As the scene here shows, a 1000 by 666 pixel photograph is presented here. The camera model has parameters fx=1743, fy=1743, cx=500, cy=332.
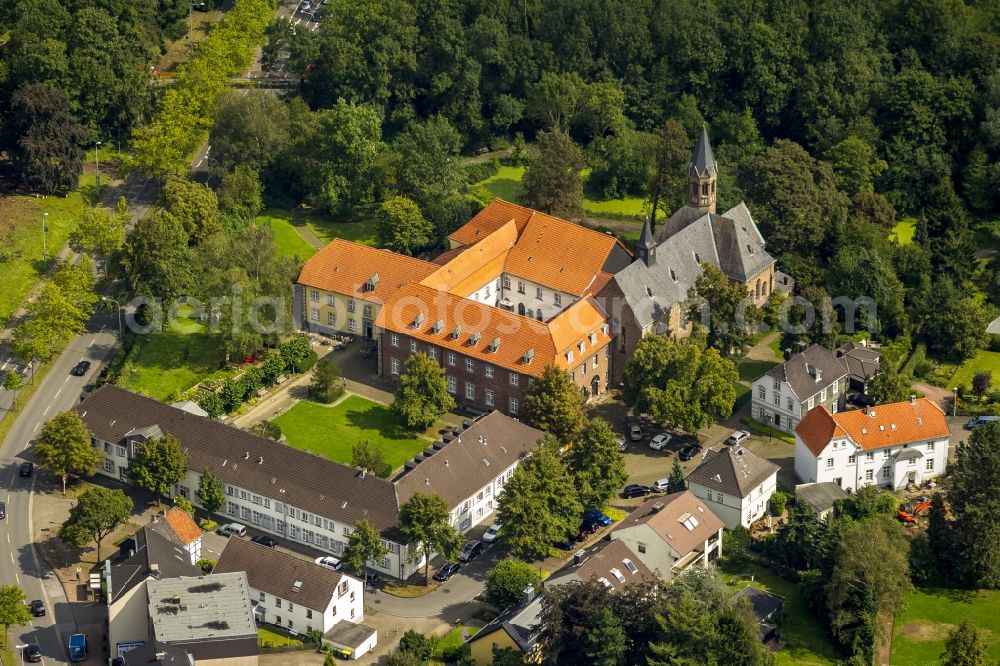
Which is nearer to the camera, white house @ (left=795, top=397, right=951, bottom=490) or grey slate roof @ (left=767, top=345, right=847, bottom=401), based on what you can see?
white house @ (left=795, top=397, right=951, bottom=490)

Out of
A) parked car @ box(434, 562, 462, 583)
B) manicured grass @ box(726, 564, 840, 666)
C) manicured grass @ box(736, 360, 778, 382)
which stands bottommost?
manicured grass @ box(726, 564, 840, 666)

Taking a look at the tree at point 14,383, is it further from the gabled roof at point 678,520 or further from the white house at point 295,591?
the gabled roof at point 678,520

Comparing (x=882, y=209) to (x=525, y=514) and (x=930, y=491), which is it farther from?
(x=525, y=514)

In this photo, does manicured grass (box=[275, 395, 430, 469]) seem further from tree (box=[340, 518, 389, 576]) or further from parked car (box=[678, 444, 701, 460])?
parked car (box=[678, 444, 701, 460])

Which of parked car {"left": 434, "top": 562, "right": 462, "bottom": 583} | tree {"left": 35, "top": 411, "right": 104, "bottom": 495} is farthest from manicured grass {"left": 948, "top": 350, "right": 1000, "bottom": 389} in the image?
tree {"left": 35, "top": 411, "right": 104, "bottom": 495}

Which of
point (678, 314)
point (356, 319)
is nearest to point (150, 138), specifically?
point (356, 319)

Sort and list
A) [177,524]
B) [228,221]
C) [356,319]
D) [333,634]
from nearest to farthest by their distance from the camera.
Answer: [333,634] → [177,524] → [356,319] → [228,221]
